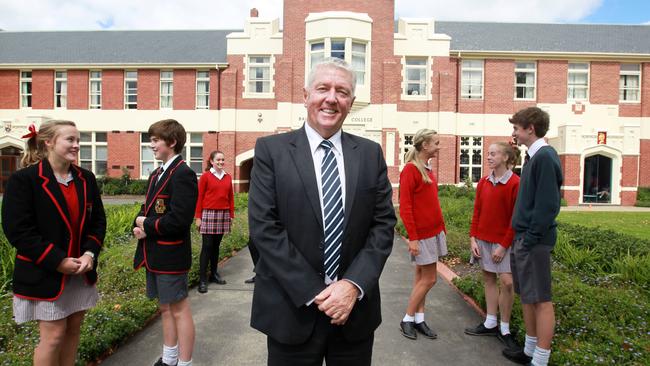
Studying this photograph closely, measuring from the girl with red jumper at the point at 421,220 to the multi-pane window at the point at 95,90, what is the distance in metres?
23.8

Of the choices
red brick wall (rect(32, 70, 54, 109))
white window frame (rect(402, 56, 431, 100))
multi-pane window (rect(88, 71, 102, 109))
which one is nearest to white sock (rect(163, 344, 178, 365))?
white window frame (rect(402, 56, 431, 100))

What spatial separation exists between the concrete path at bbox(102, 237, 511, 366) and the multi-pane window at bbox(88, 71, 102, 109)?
21609 mm

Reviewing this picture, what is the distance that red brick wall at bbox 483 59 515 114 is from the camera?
21.9 meters

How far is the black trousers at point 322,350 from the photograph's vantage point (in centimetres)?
210

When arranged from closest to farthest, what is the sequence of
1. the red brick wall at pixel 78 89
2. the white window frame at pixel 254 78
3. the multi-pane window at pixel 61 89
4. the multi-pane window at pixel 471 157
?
the white window frame at pixel 254 78, the multi-pane window at pixel 471 157, the red brick wall at pixel 78 89, the multi-pane window at pixel 61 89

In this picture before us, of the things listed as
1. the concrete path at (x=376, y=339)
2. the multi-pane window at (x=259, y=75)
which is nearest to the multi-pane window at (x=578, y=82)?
the multi-pane window at (x=259, y=75)

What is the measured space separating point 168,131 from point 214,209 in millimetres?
A: 2742

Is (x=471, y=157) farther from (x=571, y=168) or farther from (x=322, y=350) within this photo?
(x=322, y=350)

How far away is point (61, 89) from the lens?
77.6 ft

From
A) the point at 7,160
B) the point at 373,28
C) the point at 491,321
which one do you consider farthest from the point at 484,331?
the point at 7,160

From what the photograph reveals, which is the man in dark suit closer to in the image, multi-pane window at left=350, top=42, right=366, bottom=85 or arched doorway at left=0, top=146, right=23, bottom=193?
multi-pane window at left=350, top=42, right=366, bottom=85

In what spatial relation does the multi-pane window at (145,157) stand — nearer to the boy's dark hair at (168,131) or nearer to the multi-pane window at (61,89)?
the multi-pane window at (61,89)

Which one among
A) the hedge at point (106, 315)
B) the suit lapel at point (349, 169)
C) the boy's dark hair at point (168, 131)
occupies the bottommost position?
the hedge at point (106, 315)

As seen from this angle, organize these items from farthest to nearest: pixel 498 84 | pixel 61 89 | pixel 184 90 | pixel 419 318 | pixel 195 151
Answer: pixel 61 89
pixel 195 151
pixel 184 90
pixel 498 84
pixel 419 318
